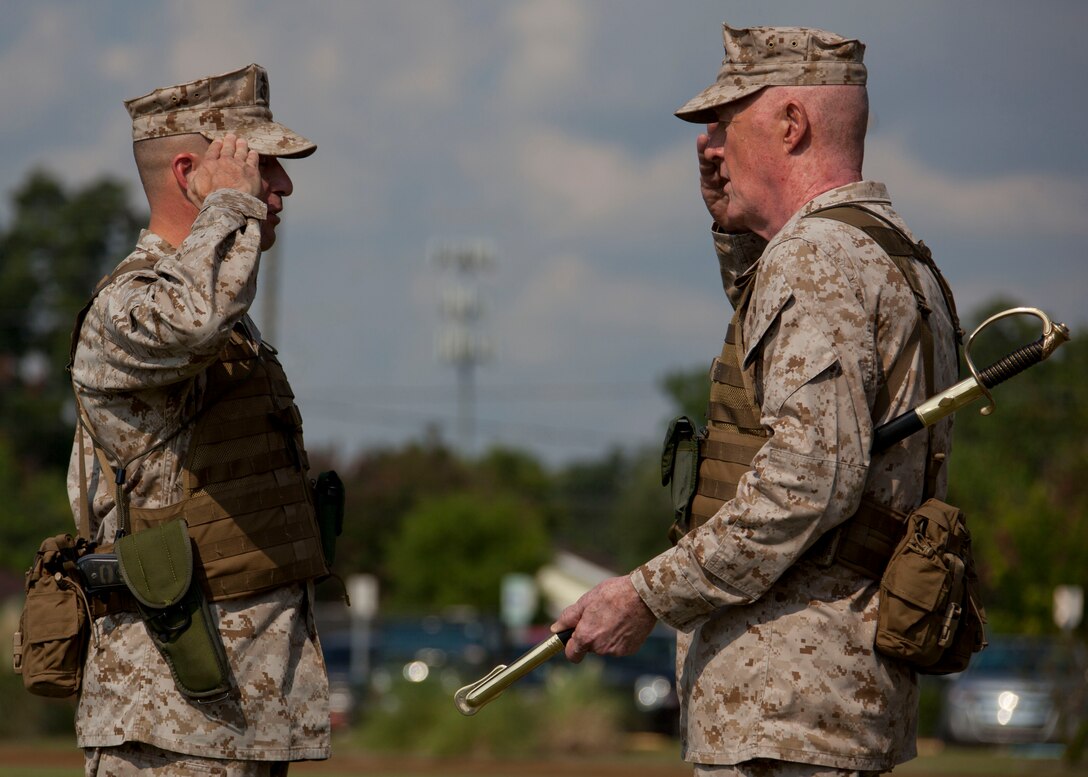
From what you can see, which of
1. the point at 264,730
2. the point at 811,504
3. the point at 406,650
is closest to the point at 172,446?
the point at 264,730

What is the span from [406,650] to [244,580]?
26.3 m

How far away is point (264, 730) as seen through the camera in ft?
14.3

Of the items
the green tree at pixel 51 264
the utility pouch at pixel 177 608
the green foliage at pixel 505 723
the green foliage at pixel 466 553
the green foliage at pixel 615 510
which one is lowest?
the green foliage at pixel 615 510

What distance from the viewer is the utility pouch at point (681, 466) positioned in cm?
431

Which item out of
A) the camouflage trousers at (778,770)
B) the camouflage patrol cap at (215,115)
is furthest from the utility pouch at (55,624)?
the camouflage trousers at (778,770)

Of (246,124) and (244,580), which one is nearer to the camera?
(244,580)

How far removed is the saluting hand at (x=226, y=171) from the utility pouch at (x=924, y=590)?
2133mm

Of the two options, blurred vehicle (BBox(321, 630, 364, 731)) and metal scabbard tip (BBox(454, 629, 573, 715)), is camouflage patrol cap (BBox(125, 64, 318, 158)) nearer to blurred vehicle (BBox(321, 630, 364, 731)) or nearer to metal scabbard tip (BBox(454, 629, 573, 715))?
metal scabbard tip (BBox(454, 629, 573, 715))

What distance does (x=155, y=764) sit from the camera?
429cm

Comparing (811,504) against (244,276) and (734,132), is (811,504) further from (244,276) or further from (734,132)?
(244,276)

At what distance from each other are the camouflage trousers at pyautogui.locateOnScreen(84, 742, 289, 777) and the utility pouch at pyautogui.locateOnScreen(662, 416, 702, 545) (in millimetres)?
1340

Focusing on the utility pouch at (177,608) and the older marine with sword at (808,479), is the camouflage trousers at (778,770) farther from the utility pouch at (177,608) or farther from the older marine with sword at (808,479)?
the utility pouch at (177,608)

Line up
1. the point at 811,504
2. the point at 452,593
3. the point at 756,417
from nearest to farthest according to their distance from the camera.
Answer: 1. the point at 811,504
2. the point at 756,417
3. the point at 452,593

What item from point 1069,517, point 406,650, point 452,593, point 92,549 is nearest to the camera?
point 92,549
